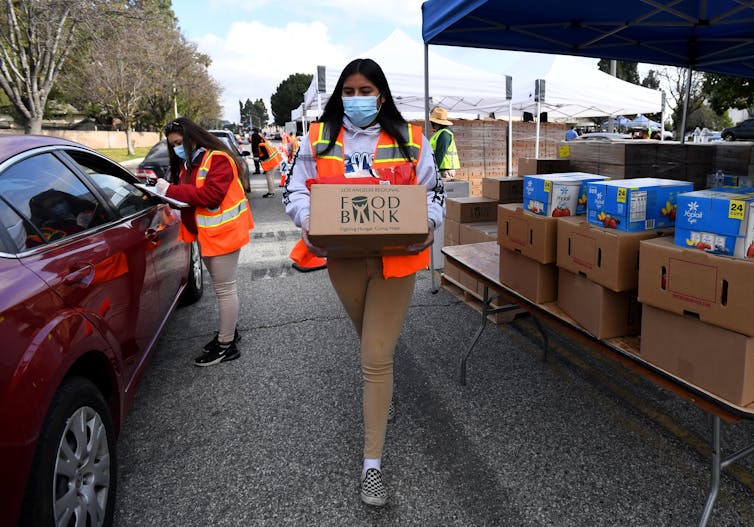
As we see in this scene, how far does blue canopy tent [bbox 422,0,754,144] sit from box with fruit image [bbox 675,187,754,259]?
212cm

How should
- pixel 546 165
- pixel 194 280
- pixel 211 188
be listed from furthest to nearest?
pixel 194 280
pixel 546 165
pixel 211 188

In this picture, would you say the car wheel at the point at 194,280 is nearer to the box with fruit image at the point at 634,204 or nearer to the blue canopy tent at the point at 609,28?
the blue canopy tent at the point at 609,28

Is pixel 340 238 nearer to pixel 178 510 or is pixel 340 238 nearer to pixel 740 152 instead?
pixel 178 510

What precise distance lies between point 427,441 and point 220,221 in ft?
6.57

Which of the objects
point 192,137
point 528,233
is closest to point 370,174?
point 528,233

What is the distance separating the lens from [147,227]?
3.26m

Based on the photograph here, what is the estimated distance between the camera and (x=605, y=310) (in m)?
2.29

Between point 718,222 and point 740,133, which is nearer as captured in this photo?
point 718,222

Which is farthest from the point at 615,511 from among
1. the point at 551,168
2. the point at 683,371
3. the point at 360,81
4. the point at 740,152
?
the point at 740,152

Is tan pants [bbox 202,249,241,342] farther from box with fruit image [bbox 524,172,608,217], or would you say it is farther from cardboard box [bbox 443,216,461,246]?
cardboard box [bbox 443,216,461,246]

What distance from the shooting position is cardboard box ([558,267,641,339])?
2.30 m

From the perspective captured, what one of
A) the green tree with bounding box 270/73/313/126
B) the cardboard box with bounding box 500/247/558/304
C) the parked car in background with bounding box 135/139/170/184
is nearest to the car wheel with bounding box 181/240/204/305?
the cardboard box with bounding box 500/247/558/304

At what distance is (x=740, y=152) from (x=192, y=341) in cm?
446

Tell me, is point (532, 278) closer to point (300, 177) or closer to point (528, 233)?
point (528, 233)
